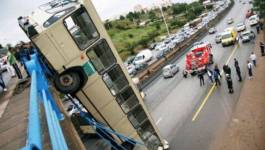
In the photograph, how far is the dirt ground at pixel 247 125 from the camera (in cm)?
1578

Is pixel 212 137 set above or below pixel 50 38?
below

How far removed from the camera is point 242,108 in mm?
19859

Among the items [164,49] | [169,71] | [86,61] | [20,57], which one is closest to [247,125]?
[86,61]

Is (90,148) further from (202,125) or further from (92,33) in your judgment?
(202,125)

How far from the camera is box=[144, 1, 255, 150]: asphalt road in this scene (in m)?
18.4

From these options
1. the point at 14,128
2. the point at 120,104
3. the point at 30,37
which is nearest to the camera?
the point at 14,128

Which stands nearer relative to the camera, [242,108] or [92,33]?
[92,33]

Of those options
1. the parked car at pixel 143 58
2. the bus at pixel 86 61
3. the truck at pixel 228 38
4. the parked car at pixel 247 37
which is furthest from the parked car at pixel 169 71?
the bus at pixel 86 61

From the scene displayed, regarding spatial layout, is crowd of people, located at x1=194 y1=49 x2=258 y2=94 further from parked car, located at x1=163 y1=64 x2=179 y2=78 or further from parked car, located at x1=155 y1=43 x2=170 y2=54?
parked car, located at x1=155 y1=43 x2=170 y2=54

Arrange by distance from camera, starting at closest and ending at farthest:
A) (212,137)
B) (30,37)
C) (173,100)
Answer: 1. (30,37)
2. (212,137)
3. (173,100)

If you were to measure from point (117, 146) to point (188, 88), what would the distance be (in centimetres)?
1801

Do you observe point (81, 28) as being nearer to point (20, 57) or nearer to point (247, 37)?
point (20, 57)

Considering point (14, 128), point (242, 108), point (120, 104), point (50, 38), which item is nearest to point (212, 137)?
point (242, 108)

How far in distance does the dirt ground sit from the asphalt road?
541 millimetres
